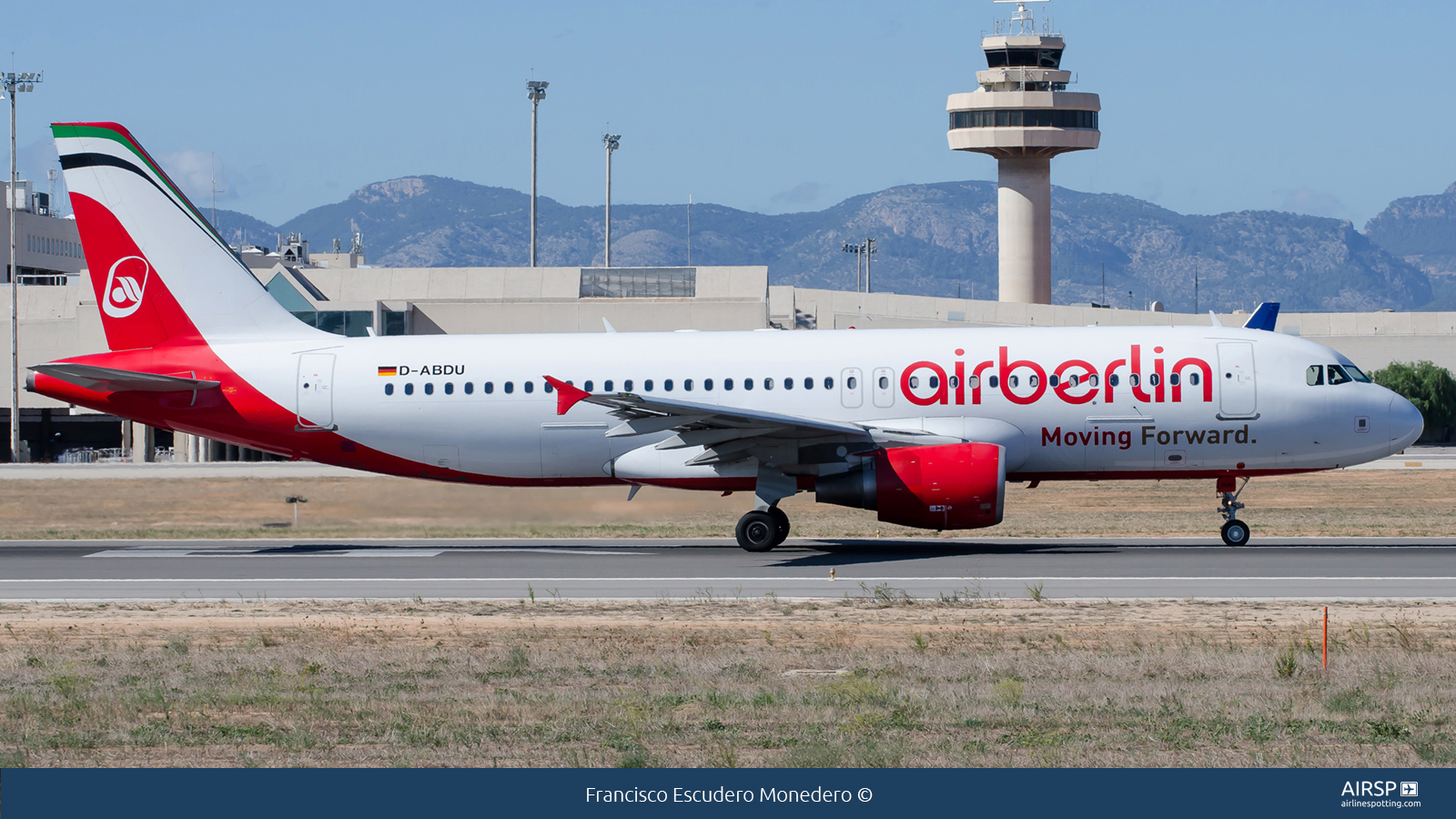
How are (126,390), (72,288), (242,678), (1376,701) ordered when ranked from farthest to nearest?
(72,288)
(126,390)
(242,678)
(1376,701)

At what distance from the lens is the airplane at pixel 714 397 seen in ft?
91.2

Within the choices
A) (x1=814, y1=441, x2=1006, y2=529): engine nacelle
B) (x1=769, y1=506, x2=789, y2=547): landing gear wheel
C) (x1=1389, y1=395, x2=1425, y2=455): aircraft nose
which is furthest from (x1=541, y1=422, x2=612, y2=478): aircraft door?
(x1=1389, y1=395, x2=1425, y2=455): aircraft nose

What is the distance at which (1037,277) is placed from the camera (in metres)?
121

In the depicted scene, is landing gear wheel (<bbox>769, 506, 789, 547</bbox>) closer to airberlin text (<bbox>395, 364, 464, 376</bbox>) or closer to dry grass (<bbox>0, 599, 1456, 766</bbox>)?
airberlin text (<bbox>395, 364, 464, 376</bbox>)

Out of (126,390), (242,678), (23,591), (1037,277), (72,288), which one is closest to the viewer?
(242,678)

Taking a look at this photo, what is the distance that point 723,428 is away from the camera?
27.4 meters

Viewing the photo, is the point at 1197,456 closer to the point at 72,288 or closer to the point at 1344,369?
the point at 1344,369

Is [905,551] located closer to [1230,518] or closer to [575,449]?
[1230,518]

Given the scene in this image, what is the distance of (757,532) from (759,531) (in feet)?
0.13

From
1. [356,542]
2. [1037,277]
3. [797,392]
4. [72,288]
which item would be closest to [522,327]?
[72,288]

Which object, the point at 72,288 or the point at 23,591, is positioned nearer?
the point at 23,591

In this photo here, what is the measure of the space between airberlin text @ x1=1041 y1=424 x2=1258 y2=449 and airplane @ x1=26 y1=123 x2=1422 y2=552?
0.11 ft

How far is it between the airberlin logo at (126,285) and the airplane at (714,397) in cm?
4

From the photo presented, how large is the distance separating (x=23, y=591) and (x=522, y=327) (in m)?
53.1
